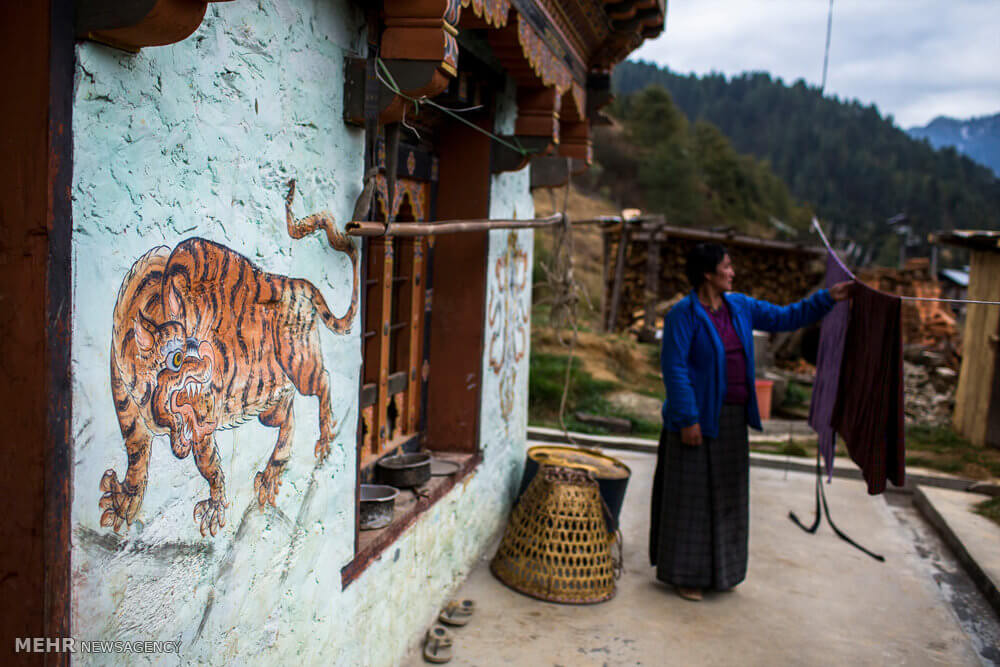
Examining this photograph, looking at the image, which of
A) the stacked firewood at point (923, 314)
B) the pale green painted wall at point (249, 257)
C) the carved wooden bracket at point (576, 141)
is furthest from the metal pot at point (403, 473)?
the stacked firewood at point (923, 314)

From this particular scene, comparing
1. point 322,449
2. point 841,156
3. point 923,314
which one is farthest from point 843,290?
point 841,156

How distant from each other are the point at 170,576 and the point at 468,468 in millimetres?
2449

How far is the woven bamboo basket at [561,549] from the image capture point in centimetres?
407

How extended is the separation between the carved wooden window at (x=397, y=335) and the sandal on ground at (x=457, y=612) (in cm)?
77

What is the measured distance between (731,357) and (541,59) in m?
1.78

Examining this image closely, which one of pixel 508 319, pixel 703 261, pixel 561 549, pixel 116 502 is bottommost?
pixel 561 549

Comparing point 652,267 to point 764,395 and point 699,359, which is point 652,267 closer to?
point 764,395

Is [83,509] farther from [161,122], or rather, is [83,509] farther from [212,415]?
[161,122]

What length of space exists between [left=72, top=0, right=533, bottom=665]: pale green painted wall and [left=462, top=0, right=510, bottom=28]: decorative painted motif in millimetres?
453

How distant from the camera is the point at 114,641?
1585 millimetres

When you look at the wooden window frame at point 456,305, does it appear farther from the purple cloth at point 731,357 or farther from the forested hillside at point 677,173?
the forested hillside at point 677,173

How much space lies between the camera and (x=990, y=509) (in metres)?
5.74

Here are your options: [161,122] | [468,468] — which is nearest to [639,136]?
[468,468]

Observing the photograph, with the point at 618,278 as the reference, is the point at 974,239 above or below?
above
